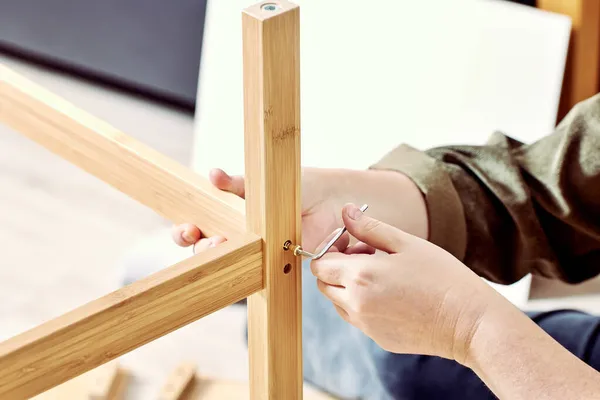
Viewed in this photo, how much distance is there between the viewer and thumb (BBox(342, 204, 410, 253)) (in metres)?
0.74

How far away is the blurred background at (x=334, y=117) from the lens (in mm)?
1356

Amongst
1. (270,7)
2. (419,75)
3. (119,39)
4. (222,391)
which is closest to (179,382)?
(222,391)

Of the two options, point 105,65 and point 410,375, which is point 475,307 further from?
point 105,65

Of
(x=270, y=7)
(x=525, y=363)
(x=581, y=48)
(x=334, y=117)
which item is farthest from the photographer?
(x=334, y=117)

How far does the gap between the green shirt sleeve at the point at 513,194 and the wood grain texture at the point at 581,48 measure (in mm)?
358

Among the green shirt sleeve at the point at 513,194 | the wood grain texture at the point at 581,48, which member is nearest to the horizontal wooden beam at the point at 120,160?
the green shirt sleeve at the point at 513,194

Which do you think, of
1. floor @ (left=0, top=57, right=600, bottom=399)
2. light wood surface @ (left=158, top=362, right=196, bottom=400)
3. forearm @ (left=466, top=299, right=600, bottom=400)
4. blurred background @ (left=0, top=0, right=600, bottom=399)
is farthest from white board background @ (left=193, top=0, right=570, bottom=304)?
forearm @ (left=466, top=299, right=600, bottom=400)

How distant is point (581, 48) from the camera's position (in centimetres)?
135

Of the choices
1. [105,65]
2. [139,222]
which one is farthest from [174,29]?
[139,222]

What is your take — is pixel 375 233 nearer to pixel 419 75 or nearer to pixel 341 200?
pixel 341 200

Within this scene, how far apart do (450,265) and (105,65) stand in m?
1.65

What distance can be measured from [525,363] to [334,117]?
0.83m

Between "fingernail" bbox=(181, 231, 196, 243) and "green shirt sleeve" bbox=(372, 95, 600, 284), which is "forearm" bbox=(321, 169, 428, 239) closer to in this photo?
"green shirt sleeve" bbox=(372, 95, 600, 284)

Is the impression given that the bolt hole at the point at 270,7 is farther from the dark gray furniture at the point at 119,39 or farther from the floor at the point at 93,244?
the dark gray furniture at the point at 119,39
